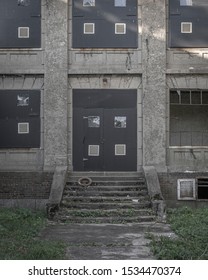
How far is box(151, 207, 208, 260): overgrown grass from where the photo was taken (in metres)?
9.29

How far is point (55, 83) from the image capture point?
17.8 meters

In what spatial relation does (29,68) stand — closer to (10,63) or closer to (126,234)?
(10,63)

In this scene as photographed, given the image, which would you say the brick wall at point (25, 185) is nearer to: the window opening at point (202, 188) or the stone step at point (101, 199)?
the stone step at point (101, 199)

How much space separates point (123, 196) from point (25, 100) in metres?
5.41

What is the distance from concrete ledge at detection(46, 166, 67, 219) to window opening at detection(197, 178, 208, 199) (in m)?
4.94

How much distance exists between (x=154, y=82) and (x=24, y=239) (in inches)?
352

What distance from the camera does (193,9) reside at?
1823 centimetres

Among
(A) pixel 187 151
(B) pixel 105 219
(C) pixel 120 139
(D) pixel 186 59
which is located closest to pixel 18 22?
(C) pixel 120 139

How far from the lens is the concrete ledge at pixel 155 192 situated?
1462 cm

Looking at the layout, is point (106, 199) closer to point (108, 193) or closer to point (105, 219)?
point (108, 193)

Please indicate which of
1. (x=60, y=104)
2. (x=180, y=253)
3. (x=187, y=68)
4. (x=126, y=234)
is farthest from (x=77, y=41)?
(x=180, y=253)

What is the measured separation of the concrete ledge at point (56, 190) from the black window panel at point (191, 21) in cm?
635

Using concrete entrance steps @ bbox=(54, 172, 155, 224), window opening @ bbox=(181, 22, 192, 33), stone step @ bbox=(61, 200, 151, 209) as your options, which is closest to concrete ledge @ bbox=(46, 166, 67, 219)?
concrete entrance steps @ bbox=(54, 172, 155, 224)

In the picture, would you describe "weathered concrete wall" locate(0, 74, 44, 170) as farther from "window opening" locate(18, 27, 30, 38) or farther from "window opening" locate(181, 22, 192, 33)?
"window opening" locate(181, 22, 192, 33)
